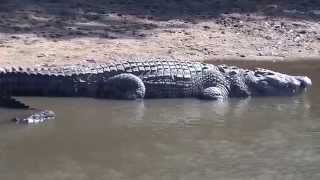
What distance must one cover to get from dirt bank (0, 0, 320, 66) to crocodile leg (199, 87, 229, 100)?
2.17 meters

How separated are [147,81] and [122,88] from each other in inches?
12.3

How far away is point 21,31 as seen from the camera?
1314 cm

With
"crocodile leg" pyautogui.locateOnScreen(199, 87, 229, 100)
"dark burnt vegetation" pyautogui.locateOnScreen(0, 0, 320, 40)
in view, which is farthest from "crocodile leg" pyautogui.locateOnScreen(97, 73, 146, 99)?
"dark burnt vegetation" pyautogui.locateOnScreen(0, 0, 320, 40)

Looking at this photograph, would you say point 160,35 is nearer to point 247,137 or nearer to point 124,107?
point 124,107

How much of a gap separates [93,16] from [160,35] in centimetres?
148

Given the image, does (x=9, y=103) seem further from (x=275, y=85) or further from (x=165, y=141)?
(x=275, y=85)

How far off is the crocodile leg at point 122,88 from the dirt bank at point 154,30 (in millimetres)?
1771

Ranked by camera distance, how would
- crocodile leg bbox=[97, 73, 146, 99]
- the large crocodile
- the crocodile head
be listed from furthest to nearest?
the crocodile head < crocodile leg bbox=[97, 73, 146, 99] < the large crocodile

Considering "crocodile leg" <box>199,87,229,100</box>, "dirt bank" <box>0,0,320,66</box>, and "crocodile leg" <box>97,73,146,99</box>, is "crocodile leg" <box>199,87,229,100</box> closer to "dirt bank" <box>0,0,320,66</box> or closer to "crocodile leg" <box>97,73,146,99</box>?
"crocodile leg" <box>97,73,146,99</box>

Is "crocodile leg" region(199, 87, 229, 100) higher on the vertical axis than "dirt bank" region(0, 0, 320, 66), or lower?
lower

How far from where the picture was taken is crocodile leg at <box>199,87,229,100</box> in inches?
392

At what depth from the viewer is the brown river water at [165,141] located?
273 inches

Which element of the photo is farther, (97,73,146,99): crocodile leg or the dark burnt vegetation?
the dark burnt vegetation

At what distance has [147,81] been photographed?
9.93m
